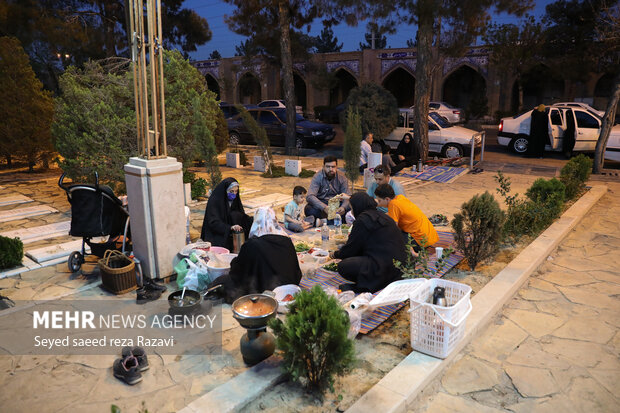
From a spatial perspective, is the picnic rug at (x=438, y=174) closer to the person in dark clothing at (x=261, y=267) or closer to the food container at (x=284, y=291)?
the person in dark clothing at (x=261, y=267)

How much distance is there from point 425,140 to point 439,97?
18831mm

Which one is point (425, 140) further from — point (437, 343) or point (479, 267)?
point (437, 343)

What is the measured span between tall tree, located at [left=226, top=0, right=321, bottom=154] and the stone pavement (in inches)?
438

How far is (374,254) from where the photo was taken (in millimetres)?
4750

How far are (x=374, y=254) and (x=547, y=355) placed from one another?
1.74 metres

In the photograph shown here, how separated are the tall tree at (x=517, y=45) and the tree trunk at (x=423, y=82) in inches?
569

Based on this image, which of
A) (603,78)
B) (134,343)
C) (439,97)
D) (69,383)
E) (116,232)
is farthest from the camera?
(439,97)

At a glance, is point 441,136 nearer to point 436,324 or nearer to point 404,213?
point 404,213

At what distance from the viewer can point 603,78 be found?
28.6 metres

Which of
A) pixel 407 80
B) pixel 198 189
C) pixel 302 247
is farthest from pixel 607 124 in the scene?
pixel 407 80

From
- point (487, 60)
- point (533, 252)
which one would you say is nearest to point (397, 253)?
point (533, 252)

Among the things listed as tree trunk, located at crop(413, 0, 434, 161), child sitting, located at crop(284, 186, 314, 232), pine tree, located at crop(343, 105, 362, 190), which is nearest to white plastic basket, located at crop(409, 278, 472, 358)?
child sitting, located at crop(284, 186, 314, 232)

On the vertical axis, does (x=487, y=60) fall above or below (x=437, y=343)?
above

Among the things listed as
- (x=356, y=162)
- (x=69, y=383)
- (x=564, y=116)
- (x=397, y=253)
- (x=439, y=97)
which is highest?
(x=439, y=97)
